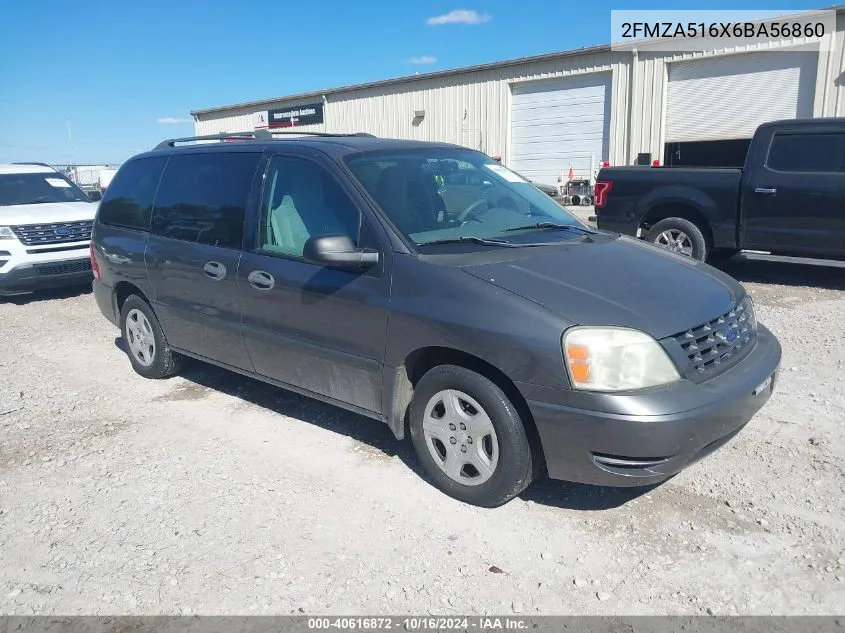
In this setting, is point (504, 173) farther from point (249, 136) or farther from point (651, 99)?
point (651, 99)

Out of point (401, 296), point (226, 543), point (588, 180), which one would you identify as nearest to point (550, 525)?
point (401, 296)

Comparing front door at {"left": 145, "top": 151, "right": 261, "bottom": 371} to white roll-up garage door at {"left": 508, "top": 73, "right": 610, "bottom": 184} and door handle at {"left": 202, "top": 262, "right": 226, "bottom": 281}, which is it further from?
white roll-up garage door at {"left": 508, "top": 73, "right": 610, "bottom": 184}

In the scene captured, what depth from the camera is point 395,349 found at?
11.7 ft

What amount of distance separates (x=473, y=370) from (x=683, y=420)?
3.23 feet

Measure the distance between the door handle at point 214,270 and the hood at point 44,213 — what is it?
5.15 meters

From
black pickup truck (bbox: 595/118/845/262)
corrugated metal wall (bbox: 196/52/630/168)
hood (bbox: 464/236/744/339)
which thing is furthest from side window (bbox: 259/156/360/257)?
corrugated metal wall (bbox: 196/52/630/168)

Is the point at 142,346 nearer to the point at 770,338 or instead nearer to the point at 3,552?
the point at 3,552

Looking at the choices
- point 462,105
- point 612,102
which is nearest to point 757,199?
point 612,102

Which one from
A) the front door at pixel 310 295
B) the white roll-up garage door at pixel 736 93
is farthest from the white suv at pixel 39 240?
the white roll-up garage door at pixel 736 93

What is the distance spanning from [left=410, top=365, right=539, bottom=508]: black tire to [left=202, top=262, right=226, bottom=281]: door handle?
5.58ft

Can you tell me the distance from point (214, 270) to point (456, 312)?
79.6 inches

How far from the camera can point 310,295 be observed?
3.93 metres

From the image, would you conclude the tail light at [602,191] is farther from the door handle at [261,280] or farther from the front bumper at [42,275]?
the front bumper at [42,275]

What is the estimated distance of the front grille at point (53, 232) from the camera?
9.05 m
